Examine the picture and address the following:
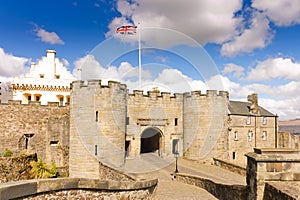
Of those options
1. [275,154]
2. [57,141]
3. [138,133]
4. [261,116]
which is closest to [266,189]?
[275,154]

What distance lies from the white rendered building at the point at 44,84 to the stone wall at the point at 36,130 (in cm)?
301

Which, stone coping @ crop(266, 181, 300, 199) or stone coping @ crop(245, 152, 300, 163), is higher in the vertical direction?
stone coping @ crop(245, 152, 300, 163)

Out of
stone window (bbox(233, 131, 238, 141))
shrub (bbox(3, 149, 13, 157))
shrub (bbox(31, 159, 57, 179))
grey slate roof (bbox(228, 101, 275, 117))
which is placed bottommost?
shrub (bbox(31, 159, 57, 179))

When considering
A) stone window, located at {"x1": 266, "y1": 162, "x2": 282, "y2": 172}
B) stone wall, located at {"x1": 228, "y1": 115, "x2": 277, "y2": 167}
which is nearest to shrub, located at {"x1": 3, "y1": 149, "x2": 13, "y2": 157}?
stone window, located at {"x1": 266, "y1": 162, "x2": 282, "y2": 172}

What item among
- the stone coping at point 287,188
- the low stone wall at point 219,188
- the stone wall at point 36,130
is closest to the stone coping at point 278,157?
the stone coping at point 287,188

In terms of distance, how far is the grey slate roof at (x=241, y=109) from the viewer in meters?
28.4

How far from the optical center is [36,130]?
20.8m

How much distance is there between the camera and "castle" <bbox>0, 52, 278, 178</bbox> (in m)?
17.0

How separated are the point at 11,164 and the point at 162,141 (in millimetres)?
11380

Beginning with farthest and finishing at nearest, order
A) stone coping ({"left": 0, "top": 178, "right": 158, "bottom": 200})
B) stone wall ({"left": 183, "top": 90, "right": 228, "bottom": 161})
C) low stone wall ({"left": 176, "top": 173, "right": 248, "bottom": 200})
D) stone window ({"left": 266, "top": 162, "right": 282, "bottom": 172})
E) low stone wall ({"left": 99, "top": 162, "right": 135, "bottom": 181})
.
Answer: stone wall ({"left": 183, "top": 90, "right": 228, "bottom": 161}) → low stone wall ({"left": 99, "top": 162, "right": 135, "bottom": 181}) → low stone wall ({"left": 176, "top": 173, "right": 248, "bottom": 200}) → stone window ({"left": 266, "top": 162, "right": 282, "bottom": 172}) → stone coping ({"left": 0, "top": 178, "right": 158, "bottom": 200})

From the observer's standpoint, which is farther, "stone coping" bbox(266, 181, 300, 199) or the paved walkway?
the paved walkway

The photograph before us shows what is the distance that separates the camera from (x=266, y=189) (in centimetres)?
591

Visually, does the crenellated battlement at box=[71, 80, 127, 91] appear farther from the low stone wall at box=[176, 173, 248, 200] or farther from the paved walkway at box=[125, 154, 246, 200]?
the low stone wall at box=[176, 173, 248, 200]

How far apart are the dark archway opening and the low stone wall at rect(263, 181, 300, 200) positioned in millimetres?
17997
